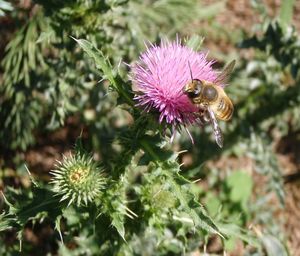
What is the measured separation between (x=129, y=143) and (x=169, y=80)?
522 millimetres

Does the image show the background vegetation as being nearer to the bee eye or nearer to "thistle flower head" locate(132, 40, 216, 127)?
"thistle flower head" locate(132, 40, 216, 127)

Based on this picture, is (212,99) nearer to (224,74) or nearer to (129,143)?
(224,74)

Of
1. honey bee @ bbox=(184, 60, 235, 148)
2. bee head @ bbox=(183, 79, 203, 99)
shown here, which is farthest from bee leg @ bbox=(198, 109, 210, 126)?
bee head @ bbox=(183, 79, 203, 99)

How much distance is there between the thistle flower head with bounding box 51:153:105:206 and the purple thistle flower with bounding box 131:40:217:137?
49 cm

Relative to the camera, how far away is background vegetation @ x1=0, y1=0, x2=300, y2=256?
3174mm

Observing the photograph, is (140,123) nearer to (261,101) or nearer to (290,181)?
(261,101)

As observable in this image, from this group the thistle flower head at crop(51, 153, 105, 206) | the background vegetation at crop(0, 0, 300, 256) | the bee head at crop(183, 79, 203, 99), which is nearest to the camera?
the bee head at crop(183, 79, 203, 99)

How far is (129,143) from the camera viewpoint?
3258 millimetres

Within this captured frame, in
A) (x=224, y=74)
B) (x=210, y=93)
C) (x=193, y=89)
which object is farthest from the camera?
(x=224, y=74)

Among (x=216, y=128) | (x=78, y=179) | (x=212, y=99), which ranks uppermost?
(x=212, y=99)

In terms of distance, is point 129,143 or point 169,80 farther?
point 129,143

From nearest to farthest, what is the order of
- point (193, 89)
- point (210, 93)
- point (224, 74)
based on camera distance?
1. point (193, 89)
2. point (210, 93)
3. point (224, 74)

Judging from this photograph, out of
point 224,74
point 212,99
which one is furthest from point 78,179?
point 224,74

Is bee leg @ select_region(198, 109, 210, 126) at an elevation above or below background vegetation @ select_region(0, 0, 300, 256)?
above
